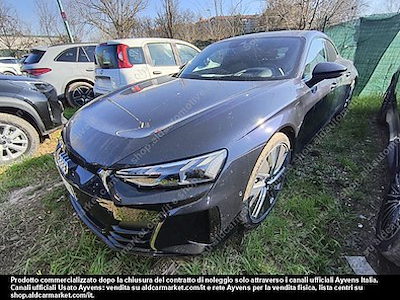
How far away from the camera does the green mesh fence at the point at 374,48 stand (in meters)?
5.04

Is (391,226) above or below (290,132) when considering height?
below

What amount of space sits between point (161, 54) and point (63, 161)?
12.4ft

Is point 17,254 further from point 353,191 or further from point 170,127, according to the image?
point 353,191

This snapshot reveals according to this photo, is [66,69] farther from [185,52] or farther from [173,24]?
[173,24]

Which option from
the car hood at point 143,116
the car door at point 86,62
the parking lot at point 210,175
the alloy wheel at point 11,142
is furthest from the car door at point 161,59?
the car hood at point 143,116

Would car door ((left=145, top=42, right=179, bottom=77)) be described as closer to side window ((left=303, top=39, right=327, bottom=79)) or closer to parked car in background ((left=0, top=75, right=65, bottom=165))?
parked car in background ((left=0, top=75, right=65, bottom=165))

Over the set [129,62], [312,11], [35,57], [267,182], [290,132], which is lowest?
[267,182]

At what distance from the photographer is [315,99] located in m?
2.51

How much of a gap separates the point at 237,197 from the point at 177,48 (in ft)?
14.8

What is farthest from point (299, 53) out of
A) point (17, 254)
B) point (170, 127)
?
point (17, 254)

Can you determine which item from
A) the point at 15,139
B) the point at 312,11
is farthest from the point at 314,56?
the point at 312,11

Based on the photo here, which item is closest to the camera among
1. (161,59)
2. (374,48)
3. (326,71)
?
(326,71)

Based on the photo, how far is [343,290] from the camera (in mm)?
1583

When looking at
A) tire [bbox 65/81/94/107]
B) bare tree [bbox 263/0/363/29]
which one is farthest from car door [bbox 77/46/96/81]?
bare tree [bbox 263/0/363/29]
